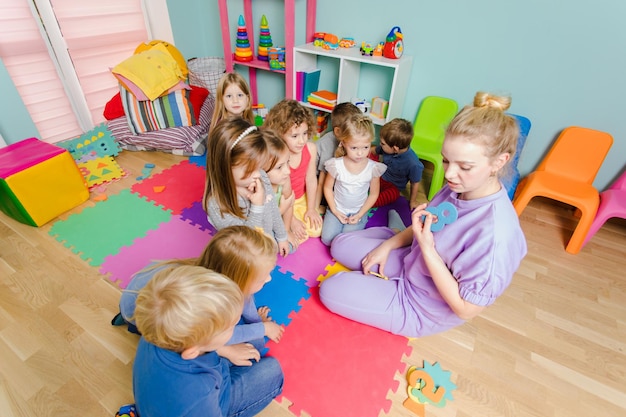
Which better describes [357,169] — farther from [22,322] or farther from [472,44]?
[22,322]

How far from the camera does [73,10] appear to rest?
2.73 metres

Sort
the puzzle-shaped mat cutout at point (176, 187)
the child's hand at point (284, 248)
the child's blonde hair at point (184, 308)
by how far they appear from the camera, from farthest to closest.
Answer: the puzzle-shaped mat cutout at point (176, 187) < the child's hand at point (284, 248) < the child's blonde hair at point (184, 308)

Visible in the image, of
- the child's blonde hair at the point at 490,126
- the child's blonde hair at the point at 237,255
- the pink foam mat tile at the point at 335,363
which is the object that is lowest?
the pink foam mat tile at the point at 335,363

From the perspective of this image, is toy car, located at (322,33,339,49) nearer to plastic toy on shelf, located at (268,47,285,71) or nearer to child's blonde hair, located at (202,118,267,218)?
plastic toy on shelf, located at (268,47,285,71)

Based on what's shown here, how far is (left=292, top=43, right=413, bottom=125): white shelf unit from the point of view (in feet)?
8.02

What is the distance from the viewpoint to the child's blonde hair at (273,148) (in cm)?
151

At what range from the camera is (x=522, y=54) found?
2.23m

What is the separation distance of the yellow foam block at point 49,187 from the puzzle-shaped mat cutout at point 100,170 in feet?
0.79

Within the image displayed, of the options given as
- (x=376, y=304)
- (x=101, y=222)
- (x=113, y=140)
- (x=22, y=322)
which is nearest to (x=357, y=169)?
(x=376, y=304)

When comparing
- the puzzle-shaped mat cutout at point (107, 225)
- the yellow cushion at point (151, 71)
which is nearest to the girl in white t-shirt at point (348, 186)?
the puzzle-shaped mat cutout at point (107, 225)

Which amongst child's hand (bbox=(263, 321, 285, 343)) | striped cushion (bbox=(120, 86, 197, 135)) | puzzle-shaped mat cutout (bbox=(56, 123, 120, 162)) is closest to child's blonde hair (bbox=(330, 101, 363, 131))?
child's hand (bbox=(263, 321, 285, 343))

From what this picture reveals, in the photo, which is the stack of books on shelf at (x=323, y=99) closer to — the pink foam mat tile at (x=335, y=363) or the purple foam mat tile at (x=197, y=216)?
the purple foam mat tile at (x=197, y=216)

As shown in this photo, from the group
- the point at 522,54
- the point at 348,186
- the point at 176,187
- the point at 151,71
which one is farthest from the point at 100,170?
the point at 522,54

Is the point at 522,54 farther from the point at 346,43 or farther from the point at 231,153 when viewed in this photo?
the point at 231,153
